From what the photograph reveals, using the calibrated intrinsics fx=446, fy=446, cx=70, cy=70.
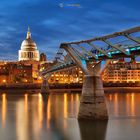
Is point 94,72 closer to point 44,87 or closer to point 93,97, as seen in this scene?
point 93,97

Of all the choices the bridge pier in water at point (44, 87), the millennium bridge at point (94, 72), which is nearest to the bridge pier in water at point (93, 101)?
the millennium bridge at point (94, 72)

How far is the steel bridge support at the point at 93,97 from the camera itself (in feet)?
175

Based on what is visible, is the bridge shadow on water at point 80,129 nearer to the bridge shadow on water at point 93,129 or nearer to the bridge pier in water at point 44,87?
the bridge shadow on water at point 93,129

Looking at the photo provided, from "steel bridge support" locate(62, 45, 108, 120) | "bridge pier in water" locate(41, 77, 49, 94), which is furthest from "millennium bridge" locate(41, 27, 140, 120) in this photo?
"bridge pier in water" locate(41, 77, 49, 94)

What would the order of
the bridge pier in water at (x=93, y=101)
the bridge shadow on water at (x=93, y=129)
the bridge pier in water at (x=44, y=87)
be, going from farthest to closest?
the bridge pier in water at (x=44, y=87) → the bridge pier in water at (x=93, y=101) → the bridge shadow on water at (x=93, y=129)

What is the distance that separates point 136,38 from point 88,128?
→ 1232 centimetres

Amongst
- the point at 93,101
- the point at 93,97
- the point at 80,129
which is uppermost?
the point at 93,97

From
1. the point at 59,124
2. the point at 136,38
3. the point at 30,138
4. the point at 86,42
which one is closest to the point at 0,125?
the point at 59,124

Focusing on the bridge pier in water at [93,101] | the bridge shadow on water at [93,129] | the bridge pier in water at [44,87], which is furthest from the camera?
the bridge pier in water at [44,87]

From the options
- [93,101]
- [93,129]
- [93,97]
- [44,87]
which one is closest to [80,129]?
[93,129]

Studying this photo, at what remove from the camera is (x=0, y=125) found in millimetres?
53438

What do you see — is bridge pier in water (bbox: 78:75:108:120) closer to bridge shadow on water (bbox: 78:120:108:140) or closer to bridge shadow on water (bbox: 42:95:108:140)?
bridge shadow on water (bbox: 42:95:108:140)

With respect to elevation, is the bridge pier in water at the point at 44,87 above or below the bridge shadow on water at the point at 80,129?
above

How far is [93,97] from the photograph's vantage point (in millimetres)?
53656
